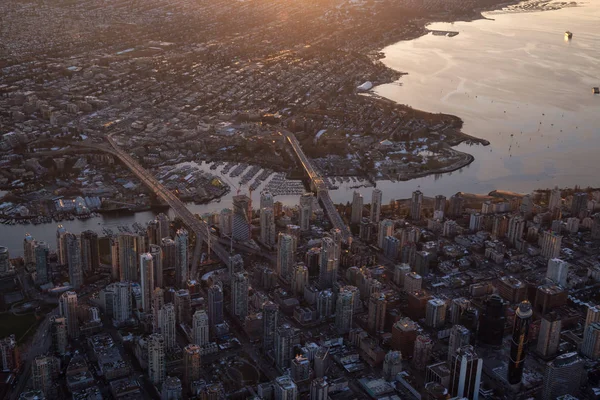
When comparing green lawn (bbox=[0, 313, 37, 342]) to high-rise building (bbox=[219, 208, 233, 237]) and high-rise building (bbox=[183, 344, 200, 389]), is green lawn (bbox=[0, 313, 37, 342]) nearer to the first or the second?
high-rise building (bbox=[183, 344, 200, 389])

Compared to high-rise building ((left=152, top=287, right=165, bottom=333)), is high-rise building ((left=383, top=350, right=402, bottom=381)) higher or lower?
lower

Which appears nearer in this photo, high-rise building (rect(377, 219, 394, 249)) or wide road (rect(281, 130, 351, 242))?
high-rise building (rect(377, 219, 394, 249))

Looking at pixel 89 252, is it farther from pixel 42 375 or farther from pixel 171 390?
pixel 171 390

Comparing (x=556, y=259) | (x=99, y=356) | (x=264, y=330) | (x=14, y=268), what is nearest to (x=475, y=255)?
(x=556, y=259)

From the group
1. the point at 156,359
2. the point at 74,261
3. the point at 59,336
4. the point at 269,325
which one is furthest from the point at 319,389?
the point at 74,261

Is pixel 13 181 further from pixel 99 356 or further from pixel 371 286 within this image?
pixel 371 286

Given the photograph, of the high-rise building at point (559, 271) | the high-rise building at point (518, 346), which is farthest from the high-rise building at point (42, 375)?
the high-rise building at point (559, 271)

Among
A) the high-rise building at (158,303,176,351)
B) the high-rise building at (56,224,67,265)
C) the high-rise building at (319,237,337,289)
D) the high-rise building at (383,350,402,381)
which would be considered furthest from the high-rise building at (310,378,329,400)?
the high-rise building at (56,224,67,265)
